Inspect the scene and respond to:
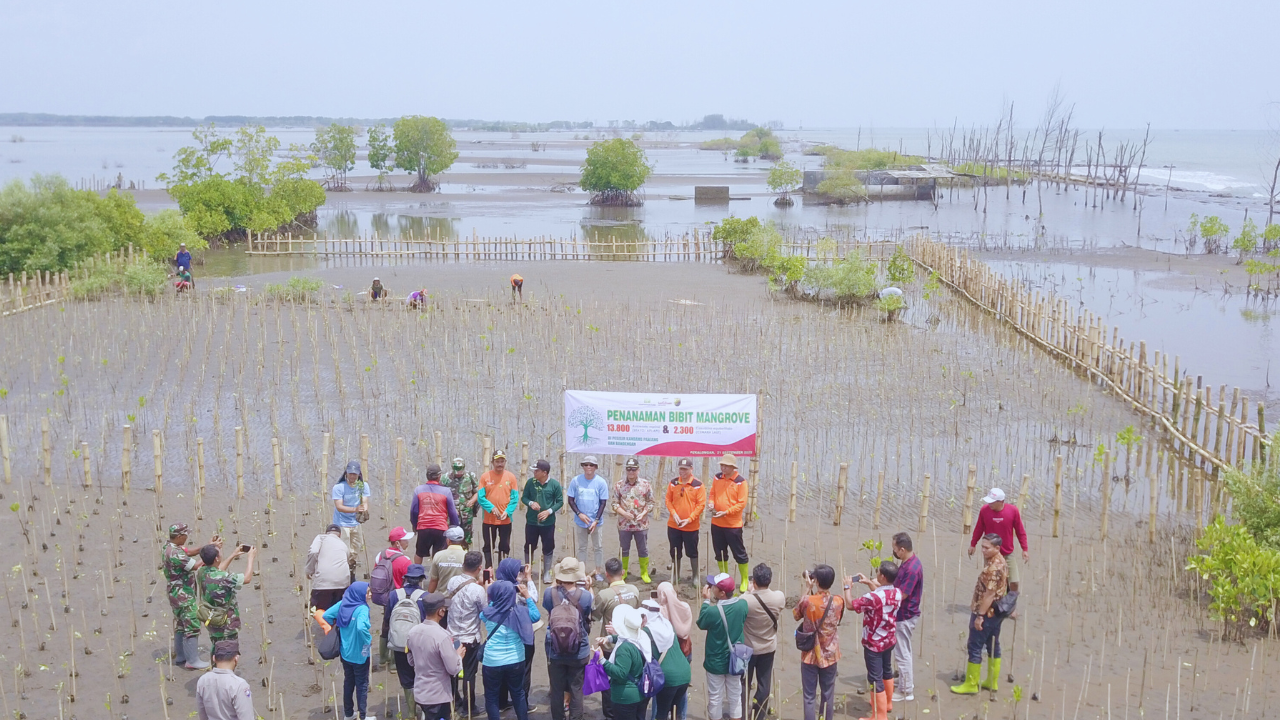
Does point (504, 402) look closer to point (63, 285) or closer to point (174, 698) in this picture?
point (174, 698)

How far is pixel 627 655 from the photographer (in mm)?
6328

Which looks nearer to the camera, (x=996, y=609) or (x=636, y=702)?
(x=636, y=702)

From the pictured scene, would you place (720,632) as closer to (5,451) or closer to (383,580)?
(383,580)

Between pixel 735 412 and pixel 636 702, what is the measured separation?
185 inches

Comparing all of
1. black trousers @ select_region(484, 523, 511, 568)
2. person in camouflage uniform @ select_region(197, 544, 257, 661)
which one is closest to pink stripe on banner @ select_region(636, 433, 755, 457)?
black trousers @ select_region(484, 523, 511, 568)

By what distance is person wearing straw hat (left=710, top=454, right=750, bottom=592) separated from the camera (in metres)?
9.25

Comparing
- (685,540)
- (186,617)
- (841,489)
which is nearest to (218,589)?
A: (186,617)

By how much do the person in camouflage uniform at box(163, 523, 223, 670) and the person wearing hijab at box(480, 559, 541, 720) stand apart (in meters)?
2.29

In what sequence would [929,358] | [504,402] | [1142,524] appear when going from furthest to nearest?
[929,358] → [504,402] → [1142,524]

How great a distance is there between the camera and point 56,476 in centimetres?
1272

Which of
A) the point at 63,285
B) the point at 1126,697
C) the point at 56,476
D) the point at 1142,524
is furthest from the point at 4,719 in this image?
the point at 63,285

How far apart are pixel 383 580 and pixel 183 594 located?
1.73 m

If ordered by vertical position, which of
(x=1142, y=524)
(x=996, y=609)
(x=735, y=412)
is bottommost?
(x=1142, y=524)

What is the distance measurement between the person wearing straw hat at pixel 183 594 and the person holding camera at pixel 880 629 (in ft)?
15.5
